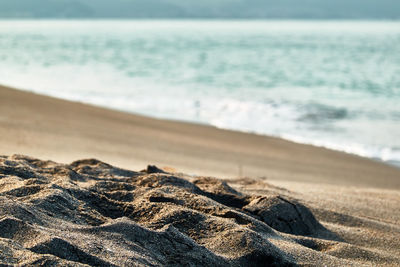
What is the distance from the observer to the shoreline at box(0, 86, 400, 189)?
571 centimetres

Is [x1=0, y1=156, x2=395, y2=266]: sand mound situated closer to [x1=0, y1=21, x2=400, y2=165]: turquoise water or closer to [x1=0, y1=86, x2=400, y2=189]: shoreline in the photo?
[x1=0, y1=86, x2=400, y2=189]: shoreline

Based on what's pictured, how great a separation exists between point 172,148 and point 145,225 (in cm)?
461

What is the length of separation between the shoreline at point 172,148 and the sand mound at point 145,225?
2179mm

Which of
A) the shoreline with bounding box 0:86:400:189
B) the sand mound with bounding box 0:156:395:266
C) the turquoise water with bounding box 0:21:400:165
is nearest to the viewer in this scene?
the sand mound with bounding box 0:156:395:266

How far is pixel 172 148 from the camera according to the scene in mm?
6859

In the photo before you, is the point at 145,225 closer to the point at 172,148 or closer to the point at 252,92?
the point at 172,148

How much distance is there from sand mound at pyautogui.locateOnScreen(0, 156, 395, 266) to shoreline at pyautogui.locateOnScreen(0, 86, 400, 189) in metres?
2.18

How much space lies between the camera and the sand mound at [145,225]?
1.87 metres
